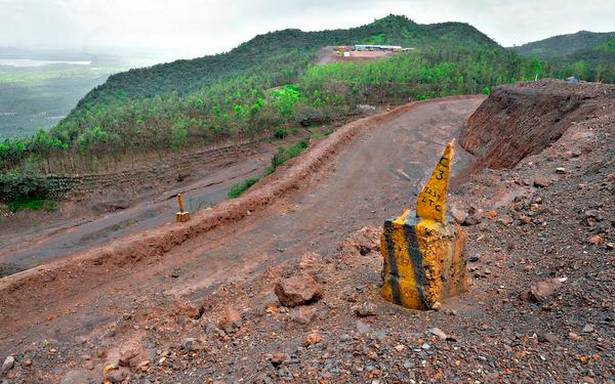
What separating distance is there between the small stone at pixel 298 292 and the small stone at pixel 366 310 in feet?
3.57

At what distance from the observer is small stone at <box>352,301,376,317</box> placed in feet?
22.6

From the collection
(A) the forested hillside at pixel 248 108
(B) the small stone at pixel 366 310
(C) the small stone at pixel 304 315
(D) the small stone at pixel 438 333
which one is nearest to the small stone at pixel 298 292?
(C) the small stone at pixel 304 315

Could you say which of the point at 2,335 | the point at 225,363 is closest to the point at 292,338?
the point at 225,363

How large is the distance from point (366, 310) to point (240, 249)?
6.53 m

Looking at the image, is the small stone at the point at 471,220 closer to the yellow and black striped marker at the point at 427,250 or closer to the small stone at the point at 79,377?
the yellow and black striped marker at the point at 427,250

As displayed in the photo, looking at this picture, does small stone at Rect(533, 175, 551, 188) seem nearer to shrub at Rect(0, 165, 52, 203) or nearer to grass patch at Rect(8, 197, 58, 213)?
grass patch at Rect(8, 197, 58, 213)

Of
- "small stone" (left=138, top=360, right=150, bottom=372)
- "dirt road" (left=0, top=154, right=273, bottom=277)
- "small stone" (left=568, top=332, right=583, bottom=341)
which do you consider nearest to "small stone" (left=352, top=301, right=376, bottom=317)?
"small stone" (left=568, top=332, right=583, bottom=341)

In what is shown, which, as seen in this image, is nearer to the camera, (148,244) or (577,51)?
(148,244)

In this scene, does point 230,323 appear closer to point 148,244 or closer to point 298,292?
point 298,292

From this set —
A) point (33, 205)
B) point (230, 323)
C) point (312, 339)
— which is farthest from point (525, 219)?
point (33, 205)

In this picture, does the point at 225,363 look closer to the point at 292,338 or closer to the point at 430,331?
the point at 292,338

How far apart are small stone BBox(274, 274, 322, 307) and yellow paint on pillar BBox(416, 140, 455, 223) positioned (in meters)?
2.37

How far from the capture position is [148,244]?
12703 mm

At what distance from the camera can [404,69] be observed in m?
46.1
